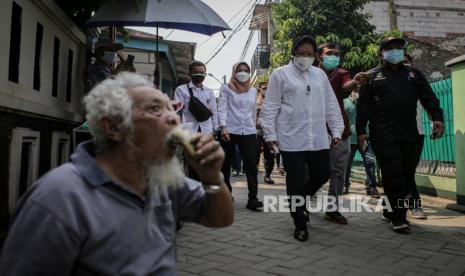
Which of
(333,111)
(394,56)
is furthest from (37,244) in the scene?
(394,56)

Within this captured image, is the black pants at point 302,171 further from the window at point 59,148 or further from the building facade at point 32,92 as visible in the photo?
the window at point 59,148

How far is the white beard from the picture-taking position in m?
1.51

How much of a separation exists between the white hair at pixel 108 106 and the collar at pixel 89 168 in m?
0.08

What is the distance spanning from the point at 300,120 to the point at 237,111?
1.67 metres

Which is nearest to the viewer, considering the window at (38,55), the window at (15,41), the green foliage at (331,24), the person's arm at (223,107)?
the window at (15,41)

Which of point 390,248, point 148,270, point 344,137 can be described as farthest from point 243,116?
point 148,270

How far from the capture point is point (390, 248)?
152 inches

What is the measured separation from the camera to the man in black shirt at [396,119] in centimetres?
447

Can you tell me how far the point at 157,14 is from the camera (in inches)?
198

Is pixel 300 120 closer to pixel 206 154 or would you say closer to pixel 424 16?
pixel 206 154

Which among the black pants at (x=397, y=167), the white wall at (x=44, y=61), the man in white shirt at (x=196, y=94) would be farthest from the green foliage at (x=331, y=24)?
the black pants at (x=397, y=167)

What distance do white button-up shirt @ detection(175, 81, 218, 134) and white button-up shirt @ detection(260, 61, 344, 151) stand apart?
1312 mm

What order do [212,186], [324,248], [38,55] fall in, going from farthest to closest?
[38,55]
[324,248]
[212,186]

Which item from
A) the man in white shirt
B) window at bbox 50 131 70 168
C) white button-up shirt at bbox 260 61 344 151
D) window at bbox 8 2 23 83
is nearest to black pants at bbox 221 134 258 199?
the man in white shirt
